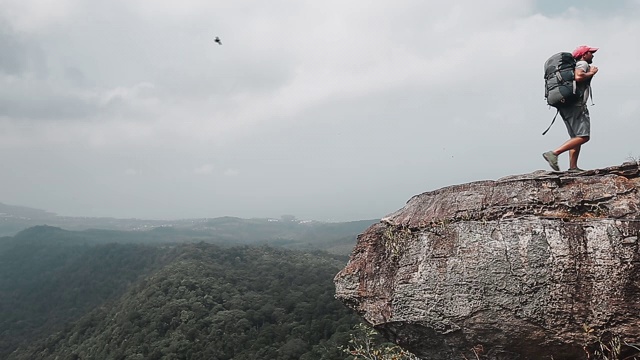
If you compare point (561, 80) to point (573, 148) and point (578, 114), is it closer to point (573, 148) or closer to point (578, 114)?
point (578, 114)

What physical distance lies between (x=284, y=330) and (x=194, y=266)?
2750 cm

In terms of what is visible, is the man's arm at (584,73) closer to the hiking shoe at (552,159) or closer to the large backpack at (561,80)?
the large backpack at (561,80)

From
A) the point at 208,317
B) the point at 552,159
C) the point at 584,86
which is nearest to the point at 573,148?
the point at 552,159

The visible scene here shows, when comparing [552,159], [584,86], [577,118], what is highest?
[584,86]

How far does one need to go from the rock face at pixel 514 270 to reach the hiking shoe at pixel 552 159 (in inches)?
28.6

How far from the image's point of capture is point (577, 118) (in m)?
A: 7.50

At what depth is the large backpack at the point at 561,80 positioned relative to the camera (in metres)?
7.23

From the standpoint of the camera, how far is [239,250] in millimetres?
87188

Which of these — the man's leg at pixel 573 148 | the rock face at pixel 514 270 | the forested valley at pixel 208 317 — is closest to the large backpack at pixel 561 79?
the man's leg at pixel 573 148

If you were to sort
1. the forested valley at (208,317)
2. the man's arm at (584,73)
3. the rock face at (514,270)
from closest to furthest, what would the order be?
the rock face at (514,270) → the man's arm at (584,73) → the forested valley at (208,317)

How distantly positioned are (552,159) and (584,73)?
160 cm

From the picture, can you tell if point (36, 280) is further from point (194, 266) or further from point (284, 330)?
point (284, 330)

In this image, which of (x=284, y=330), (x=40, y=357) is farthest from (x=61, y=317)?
(x=284, y=330)

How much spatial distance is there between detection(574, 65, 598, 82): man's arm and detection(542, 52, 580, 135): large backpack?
0.20 ft
